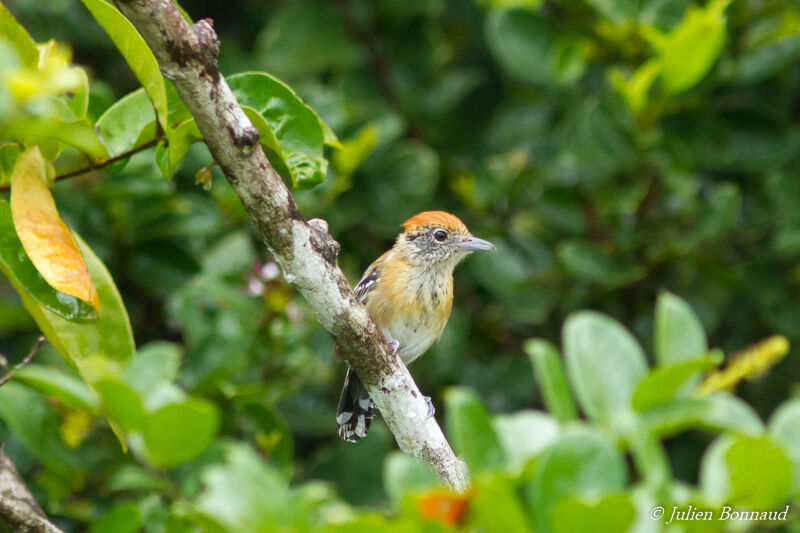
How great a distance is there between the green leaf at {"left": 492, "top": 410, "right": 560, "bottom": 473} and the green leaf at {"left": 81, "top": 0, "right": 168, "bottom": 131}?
1435mm

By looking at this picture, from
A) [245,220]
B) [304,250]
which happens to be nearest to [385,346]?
[304,250]

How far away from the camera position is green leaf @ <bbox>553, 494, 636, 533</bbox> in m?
1.54

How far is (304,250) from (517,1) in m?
3.42

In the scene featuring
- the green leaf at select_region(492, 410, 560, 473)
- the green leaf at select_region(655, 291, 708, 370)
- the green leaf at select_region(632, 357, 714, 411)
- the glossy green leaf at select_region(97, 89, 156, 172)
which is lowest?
the green leaf at select_region(492, 410, 560, 473)

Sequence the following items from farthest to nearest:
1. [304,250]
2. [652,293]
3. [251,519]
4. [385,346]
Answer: [652,293]
[385,346]
[304,250]
[251,519]

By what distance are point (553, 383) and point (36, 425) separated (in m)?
2.75

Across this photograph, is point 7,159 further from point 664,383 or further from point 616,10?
point 616,10

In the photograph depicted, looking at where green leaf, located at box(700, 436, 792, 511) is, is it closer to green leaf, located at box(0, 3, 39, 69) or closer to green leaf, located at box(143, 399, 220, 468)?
green leaf, located at box(143, 399, 220, 468)

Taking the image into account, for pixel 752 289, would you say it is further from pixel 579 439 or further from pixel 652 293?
pixel 579 439

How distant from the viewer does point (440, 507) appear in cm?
159

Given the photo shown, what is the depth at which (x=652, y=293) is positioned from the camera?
17.6 ft

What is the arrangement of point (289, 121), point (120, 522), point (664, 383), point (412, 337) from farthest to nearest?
point (412, 337) → point (289, 121) → point (120, 522) → point (664, 383)

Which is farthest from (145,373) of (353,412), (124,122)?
(353,412)

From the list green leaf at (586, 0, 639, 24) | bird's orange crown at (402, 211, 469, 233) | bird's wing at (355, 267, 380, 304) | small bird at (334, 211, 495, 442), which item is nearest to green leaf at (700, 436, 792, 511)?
small bird at (334, 211, 495, 442)
